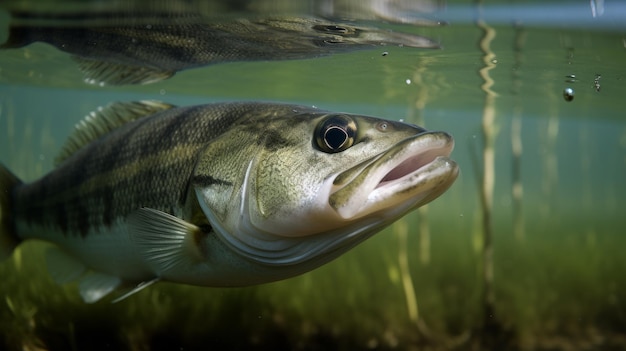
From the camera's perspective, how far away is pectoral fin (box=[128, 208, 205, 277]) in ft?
11.7

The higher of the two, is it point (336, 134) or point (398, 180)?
point (336, 134)

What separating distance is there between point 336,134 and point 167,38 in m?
4.38

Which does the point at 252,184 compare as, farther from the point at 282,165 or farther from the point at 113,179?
the point at 113,179

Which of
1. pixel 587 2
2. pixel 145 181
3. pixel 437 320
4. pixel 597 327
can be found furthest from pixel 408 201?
pixel 597 327

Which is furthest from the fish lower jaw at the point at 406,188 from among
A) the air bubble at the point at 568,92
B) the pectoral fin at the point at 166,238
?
the air bubble at the point at 568,92

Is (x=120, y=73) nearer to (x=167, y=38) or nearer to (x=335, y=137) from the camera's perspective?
(x=167, y=38)

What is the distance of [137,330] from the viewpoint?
666 cm

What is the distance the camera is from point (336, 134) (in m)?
3.34

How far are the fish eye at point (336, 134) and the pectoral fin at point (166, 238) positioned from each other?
105 cm

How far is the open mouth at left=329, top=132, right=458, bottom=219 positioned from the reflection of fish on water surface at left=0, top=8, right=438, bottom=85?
3.54 metres

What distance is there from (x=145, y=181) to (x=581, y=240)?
41.2 feet

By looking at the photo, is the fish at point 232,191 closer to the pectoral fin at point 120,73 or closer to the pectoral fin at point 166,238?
the pectoral fin at point 166,238

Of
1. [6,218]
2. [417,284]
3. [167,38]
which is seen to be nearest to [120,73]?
[167,38]

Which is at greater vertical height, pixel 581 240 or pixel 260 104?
pixel 260 104
